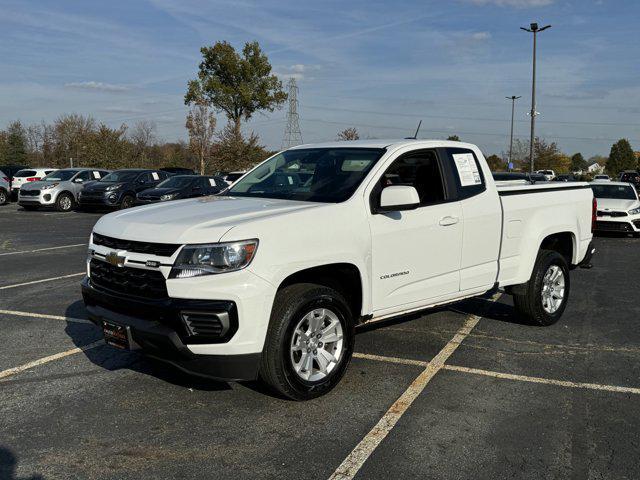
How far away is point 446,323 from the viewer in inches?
250

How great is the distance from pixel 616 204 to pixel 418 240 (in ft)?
40.9

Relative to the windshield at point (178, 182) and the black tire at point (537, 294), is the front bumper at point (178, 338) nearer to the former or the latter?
the black tire at point (537, 294)

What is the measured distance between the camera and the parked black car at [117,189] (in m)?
21.4

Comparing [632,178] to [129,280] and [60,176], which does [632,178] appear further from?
[129,280]

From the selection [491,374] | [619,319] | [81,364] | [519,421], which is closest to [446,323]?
[491,374]

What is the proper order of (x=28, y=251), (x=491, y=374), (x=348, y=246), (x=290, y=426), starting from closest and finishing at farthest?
1. (x=290, y=426)
2. (x=348, y=246)
3. (x=491, y=374)
4. (x=28, y=251)

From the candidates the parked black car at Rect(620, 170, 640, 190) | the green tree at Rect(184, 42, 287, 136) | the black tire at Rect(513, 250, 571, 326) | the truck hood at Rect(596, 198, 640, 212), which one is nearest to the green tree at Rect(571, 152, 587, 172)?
the parked black car at Rect(620, 170, 640, 190)

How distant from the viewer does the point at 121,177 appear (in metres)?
22.5

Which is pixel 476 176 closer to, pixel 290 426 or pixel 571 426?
pixel 571 426

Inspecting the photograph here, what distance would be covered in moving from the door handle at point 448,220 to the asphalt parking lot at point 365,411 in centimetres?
118

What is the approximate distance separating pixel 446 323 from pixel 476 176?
66.9 inches

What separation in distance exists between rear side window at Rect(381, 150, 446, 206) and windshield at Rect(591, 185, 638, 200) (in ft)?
40.7

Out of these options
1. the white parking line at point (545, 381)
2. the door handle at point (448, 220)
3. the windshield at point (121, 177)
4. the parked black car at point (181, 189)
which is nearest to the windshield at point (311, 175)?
the door handle at point (448, 220)

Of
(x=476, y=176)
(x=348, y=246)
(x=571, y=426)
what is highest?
(x=476, y=176)
